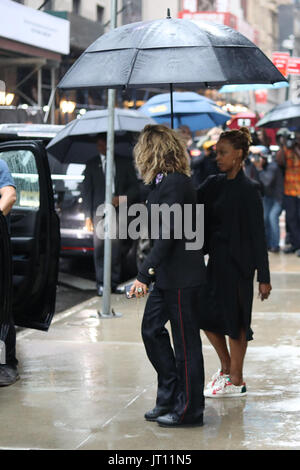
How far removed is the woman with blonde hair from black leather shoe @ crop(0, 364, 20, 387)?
1474mm

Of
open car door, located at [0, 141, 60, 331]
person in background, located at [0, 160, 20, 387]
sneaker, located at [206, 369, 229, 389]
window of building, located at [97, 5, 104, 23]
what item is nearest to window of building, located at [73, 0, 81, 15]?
window of building, located at [97, 5, 104, 23]

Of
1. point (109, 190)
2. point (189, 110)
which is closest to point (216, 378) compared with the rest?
point (109, 190)

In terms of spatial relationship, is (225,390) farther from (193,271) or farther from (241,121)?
(241,121)

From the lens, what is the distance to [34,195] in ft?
26.4

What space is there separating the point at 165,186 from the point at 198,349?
0.94 m

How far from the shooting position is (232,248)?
20.5 ft

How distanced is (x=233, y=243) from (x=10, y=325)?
1782 millimetres

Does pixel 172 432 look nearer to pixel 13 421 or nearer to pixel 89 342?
pixel 13 421

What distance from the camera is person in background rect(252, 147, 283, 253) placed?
1645cm

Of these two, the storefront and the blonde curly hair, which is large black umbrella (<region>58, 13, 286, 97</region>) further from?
the storefront

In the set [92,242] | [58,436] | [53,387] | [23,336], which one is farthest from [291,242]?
[58,436]

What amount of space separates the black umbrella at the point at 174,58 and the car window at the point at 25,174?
145 cm

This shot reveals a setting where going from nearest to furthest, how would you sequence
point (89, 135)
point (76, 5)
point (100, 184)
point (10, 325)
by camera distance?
point (10, 325), point (100, 184), point (89, 135), point (76, 5)

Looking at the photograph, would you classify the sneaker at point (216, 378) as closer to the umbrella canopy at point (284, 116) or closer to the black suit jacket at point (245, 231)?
the black suit jacket at point (245, 231)
